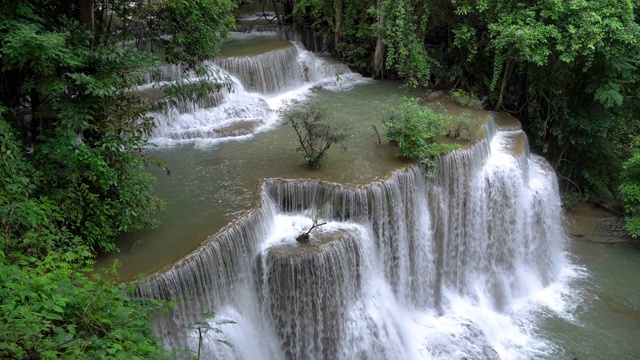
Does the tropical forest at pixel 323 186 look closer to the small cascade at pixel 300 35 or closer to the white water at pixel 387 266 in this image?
the white water at pixel 387 266

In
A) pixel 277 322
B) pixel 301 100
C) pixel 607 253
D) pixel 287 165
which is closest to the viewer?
pixel 277 322

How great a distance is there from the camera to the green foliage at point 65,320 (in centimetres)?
386

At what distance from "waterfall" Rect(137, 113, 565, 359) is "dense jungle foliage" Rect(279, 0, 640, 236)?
1.89 m

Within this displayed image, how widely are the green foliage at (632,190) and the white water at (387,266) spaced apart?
5.22 ft

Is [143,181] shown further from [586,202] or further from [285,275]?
[586,202]

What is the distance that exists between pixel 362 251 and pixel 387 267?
0.96 metres

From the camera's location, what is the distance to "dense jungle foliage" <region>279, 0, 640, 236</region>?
37.1ft

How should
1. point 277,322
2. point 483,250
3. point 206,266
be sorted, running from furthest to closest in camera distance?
point 483,250 < point 277,322 < point 206,266

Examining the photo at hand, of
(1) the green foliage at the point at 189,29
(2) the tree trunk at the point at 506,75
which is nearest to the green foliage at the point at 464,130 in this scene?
(2) the tree trunk at the point at 506,75

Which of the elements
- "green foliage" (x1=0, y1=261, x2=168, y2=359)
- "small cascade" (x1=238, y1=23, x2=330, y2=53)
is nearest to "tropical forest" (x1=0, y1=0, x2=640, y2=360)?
"green foliage" (x1=0, y1=261, x2=168, y2=359)

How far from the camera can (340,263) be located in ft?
26.1

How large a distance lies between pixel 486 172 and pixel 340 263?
4.43m

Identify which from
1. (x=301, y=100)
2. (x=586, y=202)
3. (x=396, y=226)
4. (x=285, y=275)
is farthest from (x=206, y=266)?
(x=586, y=202)

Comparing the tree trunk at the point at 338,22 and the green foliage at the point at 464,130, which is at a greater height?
the tree trunk at the point at 338,22
